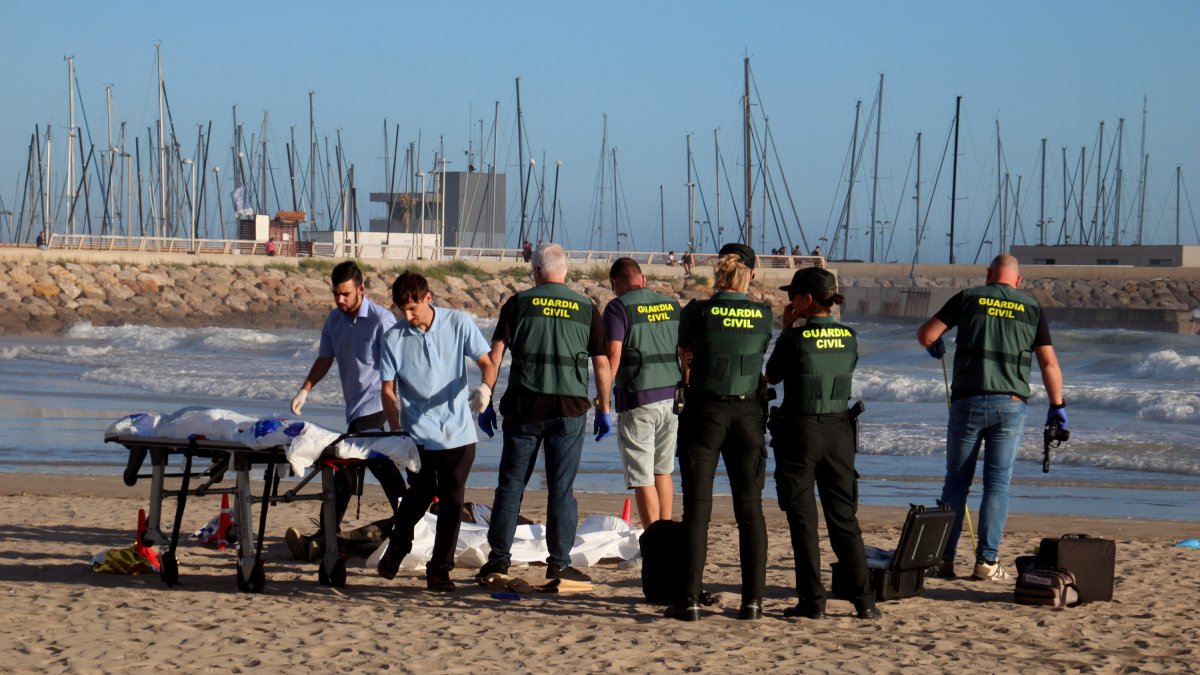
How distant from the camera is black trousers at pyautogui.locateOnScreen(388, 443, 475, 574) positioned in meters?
6.99

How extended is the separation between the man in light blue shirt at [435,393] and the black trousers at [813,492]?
153cm

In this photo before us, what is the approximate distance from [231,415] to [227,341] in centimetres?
3540

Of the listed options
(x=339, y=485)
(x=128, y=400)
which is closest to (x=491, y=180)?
(x=128, y=400)

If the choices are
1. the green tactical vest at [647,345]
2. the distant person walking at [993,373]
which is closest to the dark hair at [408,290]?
the green tactical vest at [647,345]

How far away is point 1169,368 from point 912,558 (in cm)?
2875

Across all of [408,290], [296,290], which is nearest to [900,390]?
[408,290]

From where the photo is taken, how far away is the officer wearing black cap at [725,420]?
6.36 metres

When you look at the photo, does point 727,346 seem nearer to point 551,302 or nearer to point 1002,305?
point 551,302

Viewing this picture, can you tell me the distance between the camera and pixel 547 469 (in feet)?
23.3

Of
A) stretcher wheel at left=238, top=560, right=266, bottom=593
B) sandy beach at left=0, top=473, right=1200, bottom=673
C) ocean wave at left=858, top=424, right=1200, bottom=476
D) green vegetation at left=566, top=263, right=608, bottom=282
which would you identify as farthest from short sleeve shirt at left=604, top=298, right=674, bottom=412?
green vegetation at left=566, top=263, right=608, bottom=282

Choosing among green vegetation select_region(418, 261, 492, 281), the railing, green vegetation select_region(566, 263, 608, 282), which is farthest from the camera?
green vegetation select_region(566, 263, 608, 282)

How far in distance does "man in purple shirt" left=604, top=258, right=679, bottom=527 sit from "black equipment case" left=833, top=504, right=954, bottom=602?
4.21ft

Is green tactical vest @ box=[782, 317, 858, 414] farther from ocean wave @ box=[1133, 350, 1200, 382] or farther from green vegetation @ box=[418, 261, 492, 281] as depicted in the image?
green vegetation @ box=[418, 261, 492, 281]

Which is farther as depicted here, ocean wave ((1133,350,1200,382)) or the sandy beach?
ocean wave ((1133,350,1200,382))
